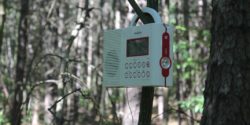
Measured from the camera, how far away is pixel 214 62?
2.80 metres

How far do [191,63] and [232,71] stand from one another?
8.36 meters

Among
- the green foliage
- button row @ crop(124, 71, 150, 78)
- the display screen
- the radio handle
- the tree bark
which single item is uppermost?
the radio handle

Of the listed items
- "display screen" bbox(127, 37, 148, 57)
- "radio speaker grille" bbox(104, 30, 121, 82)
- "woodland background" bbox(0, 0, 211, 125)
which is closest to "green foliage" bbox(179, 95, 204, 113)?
"woodland background" bbox(0, 0, 211, 125)

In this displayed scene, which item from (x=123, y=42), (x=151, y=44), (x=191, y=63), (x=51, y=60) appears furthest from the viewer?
(x=51, y=60)

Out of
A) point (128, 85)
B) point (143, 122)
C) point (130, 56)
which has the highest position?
point (130, 56)

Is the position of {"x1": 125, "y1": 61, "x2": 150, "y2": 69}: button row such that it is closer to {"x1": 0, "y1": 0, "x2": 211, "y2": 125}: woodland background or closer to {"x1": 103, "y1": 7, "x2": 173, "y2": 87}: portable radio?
{"x1": 103, "y1": 7, "x2": 173, "y2": 87}: portable radio

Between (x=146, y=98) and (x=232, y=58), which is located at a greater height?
(x=232, y=58)

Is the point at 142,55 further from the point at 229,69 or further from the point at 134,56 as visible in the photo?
the point at 229,69

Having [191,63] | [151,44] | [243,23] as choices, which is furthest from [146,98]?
[191,63]

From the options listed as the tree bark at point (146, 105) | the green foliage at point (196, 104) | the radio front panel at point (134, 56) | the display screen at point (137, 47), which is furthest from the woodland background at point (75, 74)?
the display screen at point (137, 47)

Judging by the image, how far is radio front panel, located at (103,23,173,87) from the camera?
104 inches

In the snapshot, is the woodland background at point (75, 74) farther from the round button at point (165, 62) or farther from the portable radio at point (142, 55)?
the round button at point (165, 62)

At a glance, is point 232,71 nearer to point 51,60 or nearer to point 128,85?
point 128,85

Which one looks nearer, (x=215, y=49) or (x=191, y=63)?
(x=215, y=49)
